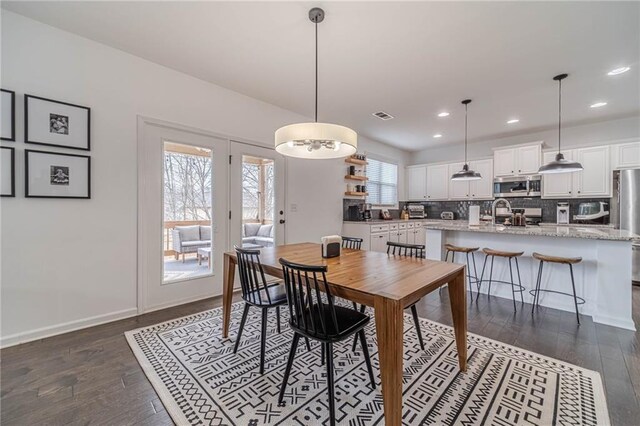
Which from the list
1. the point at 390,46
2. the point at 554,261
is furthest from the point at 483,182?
the point at 390,46

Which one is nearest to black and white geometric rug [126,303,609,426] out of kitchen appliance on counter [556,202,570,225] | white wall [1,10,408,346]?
white wall [1,10,408,346]

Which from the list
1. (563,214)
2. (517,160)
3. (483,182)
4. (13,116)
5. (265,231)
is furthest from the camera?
(483,182)

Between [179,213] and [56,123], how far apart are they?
1.37 m

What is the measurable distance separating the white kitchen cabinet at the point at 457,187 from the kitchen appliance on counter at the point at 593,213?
6.40 feet

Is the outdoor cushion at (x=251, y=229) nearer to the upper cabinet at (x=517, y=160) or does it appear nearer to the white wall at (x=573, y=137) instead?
the upper cabinet at (x=517, y=160)

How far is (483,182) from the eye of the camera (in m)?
6.01

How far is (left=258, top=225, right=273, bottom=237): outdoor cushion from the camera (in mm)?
4129

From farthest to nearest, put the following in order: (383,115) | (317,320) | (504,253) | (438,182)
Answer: (438,182) → (383,115) → (504,253) → (317,320)

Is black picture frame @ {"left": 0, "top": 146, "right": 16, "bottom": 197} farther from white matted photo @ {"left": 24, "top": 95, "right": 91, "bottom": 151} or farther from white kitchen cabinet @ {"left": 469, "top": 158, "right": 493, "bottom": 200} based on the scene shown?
white kitchen cabinet @ {"left": 469, "top": 158, "right": 493, "bottom": 200}

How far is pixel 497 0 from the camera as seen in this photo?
6.70ft

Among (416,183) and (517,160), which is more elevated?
(517,160)

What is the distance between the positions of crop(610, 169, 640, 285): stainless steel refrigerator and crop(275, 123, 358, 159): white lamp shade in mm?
4979

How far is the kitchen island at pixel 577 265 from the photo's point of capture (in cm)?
275

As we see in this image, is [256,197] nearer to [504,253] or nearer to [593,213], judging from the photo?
[504,253]
